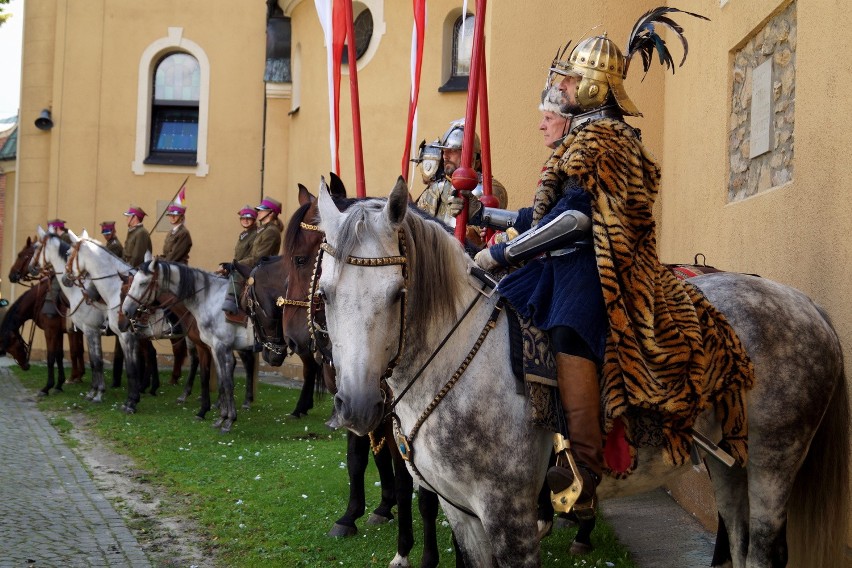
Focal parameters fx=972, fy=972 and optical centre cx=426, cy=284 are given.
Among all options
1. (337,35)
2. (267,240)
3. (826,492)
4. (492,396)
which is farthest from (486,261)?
(267,240)

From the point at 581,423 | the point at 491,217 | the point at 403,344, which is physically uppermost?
the point at 491,217

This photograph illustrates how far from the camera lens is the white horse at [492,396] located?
351cm

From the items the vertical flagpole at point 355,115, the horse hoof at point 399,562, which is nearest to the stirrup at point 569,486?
the vertical flagpole at point 355,115

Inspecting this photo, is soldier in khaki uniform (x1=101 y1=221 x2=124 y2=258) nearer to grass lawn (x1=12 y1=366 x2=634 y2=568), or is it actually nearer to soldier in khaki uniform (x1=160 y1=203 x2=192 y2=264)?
soldier in khaki uniform (x1=160 y1=203 x2=192 y2=264)

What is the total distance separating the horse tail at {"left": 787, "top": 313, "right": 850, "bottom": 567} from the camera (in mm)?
4363

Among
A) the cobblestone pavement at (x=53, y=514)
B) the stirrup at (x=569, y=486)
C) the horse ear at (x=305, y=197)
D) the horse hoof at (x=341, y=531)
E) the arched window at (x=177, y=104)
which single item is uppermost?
the arched window at (x=177, y=104)

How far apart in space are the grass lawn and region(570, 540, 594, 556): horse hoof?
10 cm

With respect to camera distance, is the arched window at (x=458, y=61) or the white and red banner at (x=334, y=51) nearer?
the white and red banner at (x=334, y=51)

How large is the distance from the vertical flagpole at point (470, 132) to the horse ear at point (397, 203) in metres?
1.04

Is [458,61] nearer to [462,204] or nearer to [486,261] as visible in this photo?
[462,204]

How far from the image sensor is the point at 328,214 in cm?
369

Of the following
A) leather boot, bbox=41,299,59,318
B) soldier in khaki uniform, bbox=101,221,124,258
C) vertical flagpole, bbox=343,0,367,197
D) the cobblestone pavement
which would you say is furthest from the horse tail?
soldier in khaki uniform, bbox=101,221,124,258

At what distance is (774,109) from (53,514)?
20.0 ft

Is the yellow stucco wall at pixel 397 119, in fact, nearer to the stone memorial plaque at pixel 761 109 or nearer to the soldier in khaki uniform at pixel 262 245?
the stone memorial plaque at pixel 761 109
